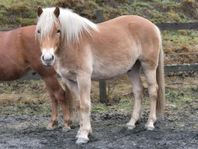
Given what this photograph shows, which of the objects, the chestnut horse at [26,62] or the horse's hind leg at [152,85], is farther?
the chestnut horse at [26,62]

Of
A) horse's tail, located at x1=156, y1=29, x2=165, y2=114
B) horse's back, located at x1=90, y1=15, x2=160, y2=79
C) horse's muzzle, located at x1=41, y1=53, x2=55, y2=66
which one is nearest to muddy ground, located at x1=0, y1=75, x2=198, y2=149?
horse's tail, located at x1=156, y1=29, x2=165, y2=114

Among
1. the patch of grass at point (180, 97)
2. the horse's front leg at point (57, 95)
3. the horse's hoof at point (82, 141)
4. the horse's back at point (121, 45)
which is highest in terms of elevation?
the horse's back at point (121, 45)

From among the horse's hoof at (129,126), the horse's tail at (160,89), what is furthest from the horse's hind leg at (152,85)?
the horse's hoof at (129,126)

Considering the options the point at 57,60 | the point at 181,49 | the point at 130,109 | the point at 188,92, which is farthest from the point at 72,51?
the point at 181,49

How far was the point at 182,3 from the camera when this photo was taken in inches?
677

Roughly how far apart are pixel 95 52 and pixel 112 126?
1436 mm

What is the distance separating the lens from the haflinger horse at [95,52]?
6.24 meters

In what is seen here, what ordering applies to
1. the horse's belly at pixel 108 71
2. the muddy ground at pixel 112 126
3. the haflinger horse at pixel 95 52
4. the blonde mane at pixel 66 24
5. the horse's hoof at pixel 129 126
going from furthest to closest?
the horse's hoof at pixel 129 126, the horse's belly at pixel 108 71, the muddy ground at pixel 112 126, the haflinger horse at pixel 95 52, the blonde mane at pixel 66 24

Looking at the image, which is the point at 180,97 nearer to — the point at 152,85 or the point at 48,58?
the point at 152,85

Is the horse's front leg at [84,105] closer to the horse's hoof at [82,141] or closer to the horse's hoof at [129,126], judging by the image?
the horse's hoof at [82,141]

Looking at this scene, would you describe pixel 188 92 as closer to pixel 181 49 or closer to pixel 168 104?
pixel 168 104

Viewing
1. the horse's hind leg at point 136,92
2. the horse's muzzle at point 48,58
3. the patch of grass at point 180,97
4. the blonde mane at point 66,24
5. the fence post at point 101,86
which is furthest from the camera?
the fence post at point 101,86

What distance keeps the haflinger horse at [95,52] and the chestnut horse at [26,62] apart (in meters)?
0.67

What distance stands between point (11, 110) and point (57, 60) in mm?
2918
